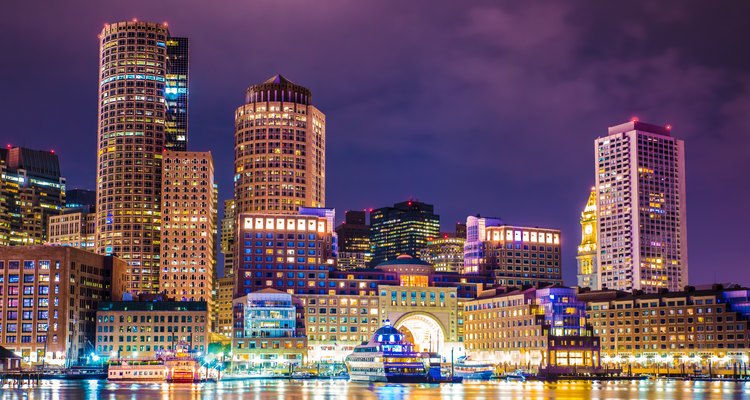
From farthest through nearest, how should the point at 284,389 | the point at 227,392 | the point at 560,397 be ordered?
the point at 284,389 < the point at 227,392 < the point at 560,397

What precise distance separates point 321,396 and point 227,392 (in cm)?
2138

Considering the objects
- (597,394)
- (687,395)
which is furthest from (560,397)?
(687,395)

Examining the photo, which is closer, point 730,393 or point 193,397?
point 193,397

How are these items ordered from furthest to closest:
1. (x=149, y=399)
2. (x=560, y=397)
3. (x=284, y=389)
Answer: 1. (x=284, y=389)
2. (x=560, y=397)
3. (x=149, y=399)

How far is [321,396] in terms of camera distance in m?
171

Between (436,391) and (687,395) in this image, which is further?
(436,391)

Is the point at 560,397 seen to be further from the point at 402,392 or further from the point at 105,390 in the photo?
the point at 105,390

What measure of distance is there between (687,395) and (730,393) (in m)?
11.9

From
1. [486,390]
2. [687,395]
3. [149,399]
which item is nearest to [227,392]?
[149,399]

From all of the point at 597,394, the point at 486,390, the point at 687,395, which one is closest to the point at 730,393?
the point at 687,395

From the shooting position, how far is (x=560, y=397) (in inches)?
6703

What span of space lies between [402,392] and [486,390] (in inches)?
720

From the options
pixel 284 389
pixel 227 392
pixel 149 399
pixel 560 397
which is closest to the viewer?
pixel 149 399

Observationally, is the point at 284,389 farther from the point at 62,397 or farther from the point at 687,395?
the point at 687,395
